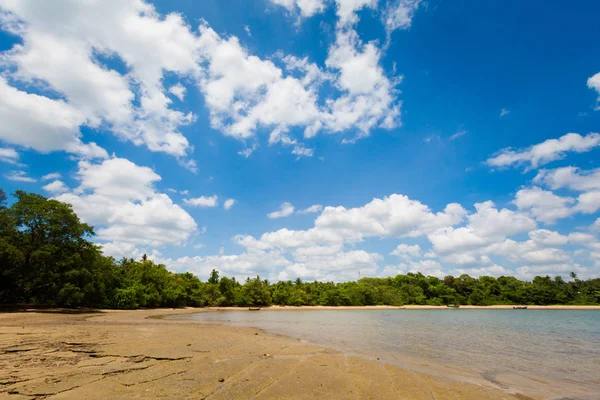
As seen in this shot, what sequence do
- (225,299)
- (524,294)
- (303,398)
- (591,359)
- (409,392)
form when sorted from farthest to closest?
1. (524,294)
2. (225,299)
3. (591,359)
4. (409,392)
5. (303,398)

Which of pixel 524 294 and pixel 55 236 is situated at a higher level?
pixel 55 236

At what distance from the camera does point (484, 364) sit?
15.3 metres

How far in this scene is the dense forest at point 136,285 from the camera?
37469 millimetres

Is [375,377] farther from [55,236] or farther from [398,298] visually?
[398,298]

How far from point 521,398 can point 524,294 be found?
14969 cm

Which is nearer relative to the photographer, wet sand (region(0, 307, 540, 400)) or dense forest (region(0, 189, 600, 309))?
wet sand (region(0, 307, 540, 400))

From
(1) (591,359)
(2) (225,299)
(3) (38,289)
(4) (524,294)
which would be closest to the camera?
(1) (591,359)

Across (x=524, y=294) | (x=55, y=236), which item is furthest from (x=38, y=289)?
(x=524, y=294)

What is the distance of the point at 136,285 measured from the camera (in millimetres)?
62500

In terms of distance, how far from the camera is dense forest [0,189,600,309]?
1475 inches

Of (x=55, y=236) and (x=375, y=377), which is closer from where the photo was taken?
(x=375, y=377)

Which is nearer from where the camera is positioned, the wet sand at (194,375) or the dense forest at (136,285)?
the wet sand at (194,375)

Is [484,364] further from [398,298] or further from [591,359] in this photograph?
[398,298]

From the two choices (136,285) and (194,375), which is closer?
(194,375)
